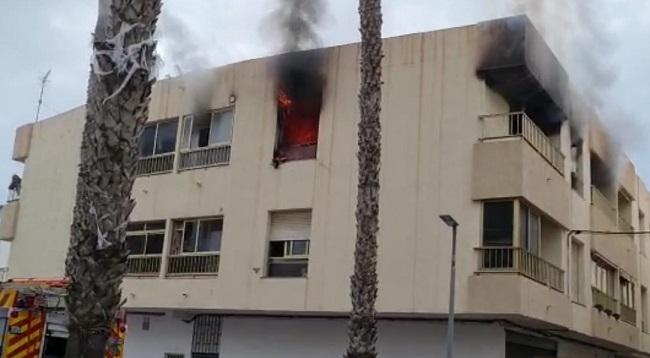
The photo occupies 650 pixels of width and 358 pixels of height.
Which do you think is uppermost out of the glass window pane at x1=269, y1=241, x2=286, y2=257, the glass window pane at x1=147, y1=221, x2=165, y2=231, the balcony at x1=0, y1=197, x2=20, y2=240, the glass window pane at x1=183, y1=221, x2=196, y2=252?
the balcony at x1=0, y1=197, x2=20, y2=240

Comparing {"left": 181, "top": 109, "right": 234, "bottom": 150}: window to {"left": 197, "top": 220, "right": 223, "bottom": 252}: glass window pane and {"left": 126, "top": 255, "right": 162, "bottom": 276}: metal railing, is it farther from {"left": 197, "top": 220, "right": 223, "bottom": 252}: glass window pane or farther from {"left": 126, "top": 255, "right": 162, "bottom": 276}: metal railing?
{"left": 126, "top": 255, "right": 162, "bottom": 276}: metal railing

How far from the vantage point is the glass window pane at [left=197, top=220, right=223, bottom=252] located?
20105 millimetres

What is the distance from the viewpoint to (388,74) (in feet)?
59.4

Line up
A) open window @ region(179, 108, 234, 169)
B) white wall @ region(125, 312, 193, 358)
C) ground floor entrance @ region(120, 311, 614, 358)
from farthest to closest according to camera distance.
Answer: white wall @ region(125, 312, 193, 358)
open window @ region(179, 108, 234, 169)
ground floor entrance @ region(120, 311, 614, 358)

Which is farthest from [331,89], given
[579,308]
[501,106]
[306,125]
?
[579,308]

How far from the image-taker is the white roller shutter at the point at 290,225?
1866 cm

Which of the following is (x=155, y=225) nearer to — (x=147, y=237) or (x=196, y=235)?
(x=147, y=237)

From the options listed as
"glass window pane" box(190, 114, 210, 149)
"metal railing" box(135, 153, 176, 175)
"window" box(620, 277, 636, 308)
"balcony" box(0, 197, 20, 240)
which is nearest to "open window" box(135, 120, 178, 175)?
"metal railing" box(135, 153, 176, 175)

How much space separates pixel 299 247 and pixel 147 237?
5.12 metres

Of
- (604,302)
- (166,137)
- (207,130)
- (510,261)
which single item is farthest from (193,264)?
(604,302)

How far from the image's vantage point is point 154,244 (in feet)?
70.1

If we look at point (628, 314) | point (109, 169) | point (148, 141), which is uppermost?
point (148, 141)

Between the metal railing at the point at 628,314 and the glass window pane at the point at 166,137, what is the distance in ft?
48.3

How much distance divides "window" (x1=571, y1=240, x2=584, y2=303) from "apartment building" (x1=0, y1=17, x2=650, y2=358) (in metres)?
0.06
